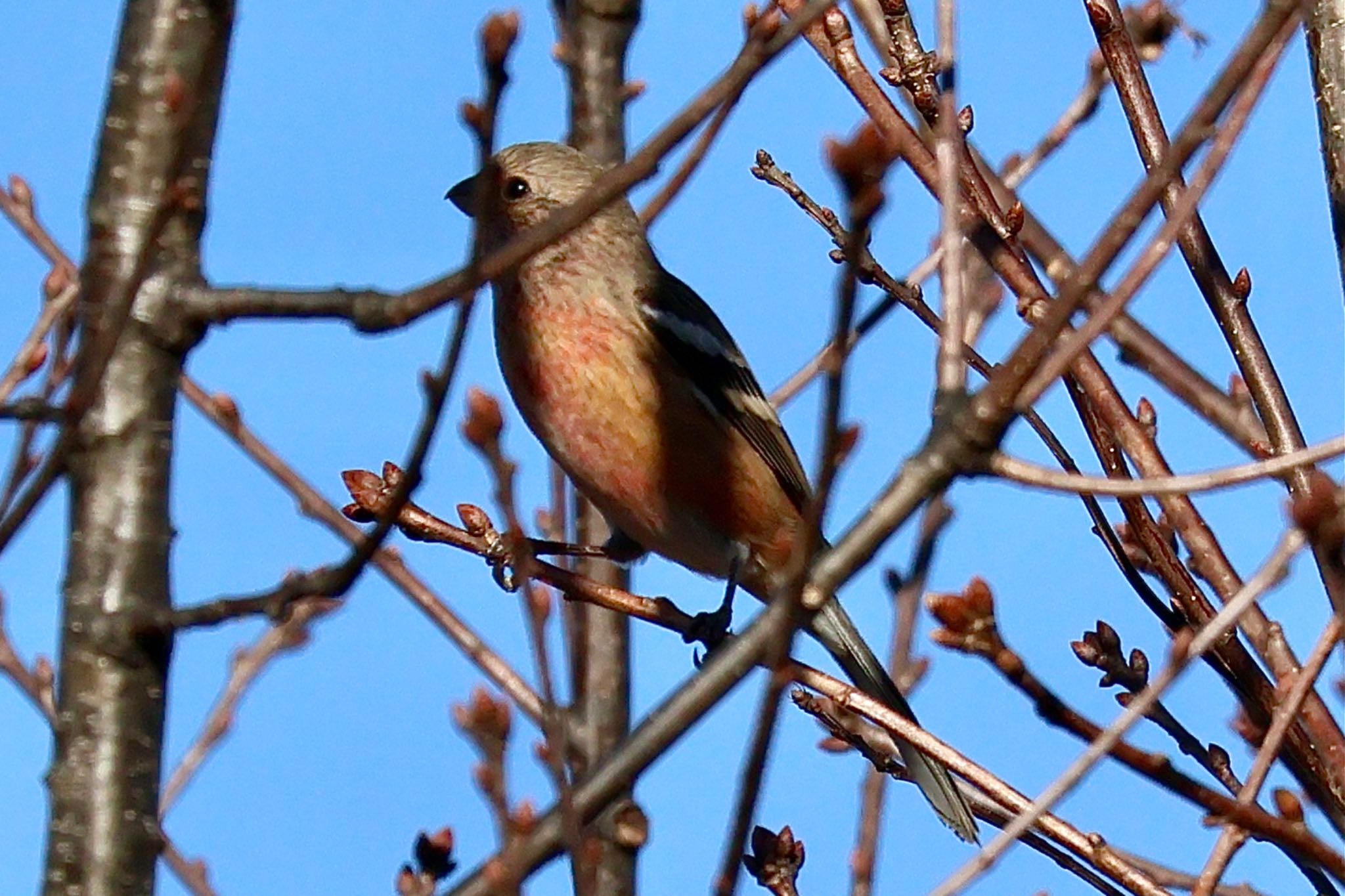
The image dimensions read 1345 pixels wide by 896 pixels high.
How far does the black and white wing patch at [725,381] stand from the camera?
5.22 metres

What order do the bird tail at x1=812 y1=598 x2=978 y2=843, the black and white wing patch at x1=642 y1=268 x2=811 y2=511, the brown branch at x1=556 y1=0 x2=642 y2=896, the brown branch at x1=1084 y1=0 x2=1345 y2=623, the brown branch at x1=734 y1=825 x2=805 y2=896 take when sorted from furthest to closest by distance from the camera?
the black and white wing patch at x1=642 y1=268 x2=811 y2=511 < the brown branch at x1=556 y1=0 x2=642 y2=896 < the bird tail at x1=812 y1=598 x2=978 y2=843 < the brown branch at x1=1084 y1=0 x2=1345 y2=623 < the brown branch at x1=734 y1=825 x2=805 y2=896

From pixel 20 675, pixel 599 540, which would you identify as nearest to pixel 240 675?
pixel 20 675

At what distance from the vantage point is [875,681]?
4.97 meters

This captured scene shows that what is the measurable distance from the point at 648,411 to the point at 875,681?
970 mm

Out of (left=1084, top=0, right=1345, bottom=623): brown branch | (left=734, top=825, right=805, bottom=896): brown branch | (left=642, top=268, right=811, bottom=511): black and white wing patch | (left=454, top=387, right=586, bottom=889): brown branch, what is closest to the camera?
(left=454, top=387, right=586, bottom=889): brown branch

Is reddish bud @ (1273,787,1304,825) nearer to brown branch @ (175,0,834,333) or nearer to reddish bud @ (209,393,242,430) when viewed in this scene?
brown branch @ (175,0,834,333)

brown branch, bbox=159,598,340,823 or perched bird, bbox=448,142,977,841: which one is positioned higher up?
perched bird, bbox=448,142,977,841

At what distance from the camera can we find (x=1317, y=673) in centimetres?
222

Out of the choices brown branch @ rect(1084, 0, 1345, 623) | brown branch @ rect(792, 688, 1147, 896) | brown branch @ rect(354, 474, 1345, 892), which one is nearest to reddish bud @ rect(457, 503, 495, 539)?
brown branch @ rect(354, 474, 1345, 892)

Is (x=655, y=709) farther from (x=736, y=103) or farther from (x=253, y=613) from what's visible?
(x=736, y=103)

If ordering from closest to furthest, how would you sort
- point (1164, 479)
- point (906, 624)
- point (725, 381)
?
point (1164, 479) < point (906, 624) < point (725, 381)

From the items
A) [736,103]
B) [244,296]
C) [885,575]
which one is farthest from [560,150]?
[736,103]

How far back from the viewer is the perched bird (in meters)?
4.82

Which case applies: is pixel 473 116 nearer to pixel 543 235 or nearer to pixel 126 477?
pixel 543 235
